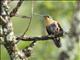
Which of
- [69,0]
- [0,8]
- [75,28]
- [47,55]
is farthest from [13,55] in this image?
[47,55]

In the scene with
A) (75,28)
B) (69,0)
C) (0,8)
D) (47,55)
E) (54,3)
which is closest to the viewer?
(0,8)

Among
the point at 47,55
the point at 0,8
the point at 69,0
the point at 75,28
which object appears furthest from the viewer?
the point at 47,55

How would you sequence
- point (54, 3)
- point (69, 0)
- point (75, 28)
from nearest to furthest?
point (75, 28)
point (69, 0)
point (54, 3)

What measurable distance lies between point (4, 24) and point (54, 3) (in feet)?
34.2

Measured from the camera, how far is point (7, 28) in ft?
19.9

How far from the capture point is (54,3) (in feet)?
53.8

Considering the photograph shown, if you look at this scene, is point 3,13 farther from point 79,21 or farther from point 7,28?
point 79,21

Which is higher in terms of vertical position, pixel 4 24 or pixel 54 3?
pixel 4 24

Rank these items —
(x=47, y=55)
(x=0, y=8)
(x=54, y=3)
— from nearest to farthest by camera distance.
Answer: (x=0, y=8)
(x=47, y=55)
(x=54, y=3)

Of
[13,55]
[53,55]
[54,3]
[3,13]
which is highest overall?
[3,13]

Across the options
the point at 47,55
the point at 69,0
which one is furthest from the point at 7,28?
the point at 47,55

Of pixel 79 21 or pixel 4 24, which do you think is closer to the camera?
pixel 4 24

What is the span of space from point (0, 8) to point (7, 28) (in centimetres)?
25

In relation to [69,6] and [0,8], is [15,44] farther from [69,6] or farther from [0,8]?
[69,6]
